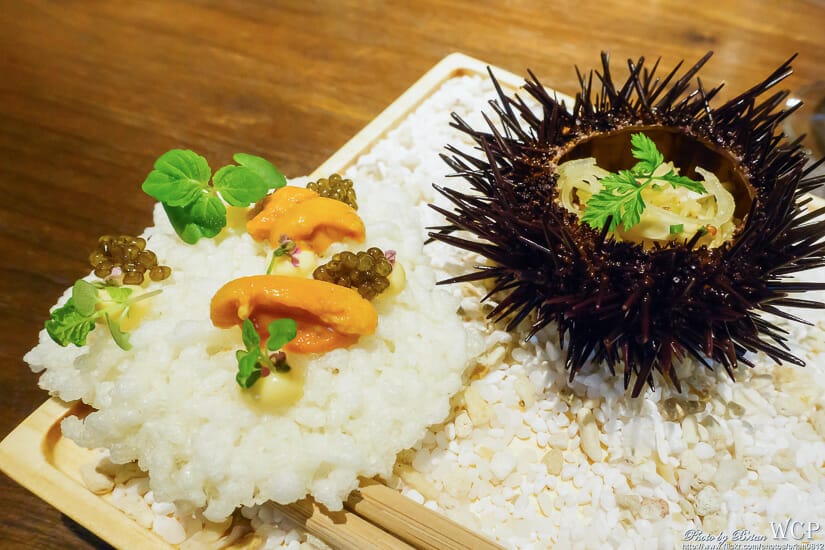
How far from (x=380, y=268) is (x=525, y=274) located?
0.87 ft

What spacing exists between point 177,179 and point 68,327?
0.35 m

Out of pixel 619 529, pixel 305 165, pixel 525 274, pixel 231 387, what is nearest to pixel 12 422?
pixel 231 387

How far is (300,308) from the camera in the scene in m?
1.08

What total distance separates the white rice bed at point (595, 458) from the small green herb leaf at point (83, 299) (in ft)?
1.10

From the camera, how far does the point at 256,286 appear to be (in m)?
1.07

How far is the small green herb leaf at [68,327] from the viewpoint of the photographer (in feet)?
3.56

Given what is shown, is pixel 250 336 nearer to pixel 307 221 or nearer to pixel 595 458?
pixel 307 221

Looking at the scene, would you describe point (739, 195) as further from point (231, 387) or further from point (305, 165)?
point (305, 165)

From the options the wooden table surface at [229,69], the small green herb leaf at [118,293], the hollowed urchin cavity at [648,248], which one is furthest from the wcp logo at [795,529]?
the wooden table surface at [229,69]

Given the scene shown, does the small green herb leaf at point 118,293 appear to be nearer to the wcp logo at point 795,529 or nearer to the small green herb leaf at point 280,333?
the small green herb leaf at point 280,333

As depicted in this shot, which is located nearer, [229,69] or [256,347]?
[256,347]

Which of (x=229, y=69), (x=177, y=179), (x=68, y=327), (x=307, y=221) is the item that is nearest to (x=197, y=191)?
(x=177, y=179)

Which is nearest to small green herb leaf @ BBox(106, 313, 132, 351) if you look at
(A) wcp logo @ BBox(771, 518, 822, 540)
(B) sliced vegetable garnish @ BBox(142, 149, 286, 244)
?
(B) sliced vegetable garnish @ BBox(142, 149, 286, 244)

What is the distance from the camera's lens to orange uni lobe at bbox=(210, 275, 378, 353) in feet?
3.50
